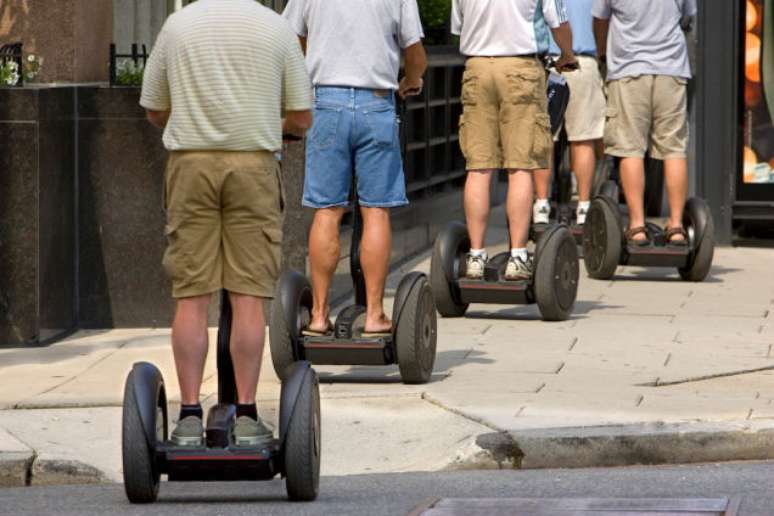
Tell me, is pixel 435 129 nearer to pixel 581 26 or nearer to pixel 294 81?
pixel 581 26

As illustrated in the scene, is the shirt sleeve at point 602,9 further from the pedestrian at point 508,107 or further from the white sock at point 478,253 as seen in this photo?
the white sock at point 478,253

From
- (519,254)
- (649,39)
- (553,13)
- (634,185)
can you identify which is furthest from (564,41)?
(634,185)

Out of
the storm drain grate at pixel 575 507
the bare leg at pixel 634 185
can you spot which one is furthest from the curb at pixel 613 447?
the bare leg at pixel 634 185

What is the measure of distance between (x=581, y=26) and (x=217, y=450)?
7.10 m

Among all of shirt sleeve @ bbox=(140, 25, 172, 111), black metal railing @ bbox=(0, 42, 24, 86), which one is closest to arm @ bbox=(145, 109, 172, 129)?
shirt sleeve @ bbox=(140, 25, 172, 111)

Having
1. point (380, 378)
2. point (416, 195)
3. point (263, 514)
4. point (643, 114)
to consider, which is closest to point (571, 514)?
point (263, 514)

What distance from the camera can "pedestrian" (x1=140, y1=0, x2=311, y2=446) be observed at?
21.0ft

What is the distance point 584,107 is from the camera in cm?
1298

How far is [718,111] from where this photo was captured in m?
13.5

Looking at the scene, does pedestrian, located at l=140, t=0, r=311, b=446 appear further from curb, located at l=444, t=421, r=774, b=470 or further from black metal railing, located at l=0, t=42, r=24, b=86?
black metal railing, located at l=0, t=42, r=24, b=86

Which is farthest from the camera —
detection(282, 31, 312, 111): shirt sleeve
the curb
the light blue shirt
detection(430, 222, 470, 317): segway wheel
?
the light blue shirt

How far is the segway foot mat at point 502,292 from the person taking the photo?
9984 mm

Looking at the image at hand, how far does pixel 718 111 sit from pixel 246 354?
762 cm

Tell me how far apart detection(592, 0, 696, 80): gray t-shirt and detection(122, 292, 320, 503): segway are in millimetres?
5799
